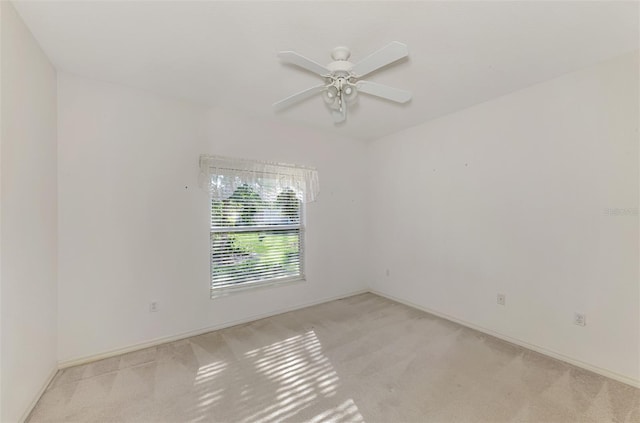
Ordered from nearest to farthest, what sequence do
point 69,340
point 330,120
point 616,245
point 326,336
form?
1. point 616,245
2. point 69,340
3. point 326,336
4. point 330,120

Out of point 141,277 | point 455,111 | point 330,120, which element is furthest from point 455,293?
point 141,277

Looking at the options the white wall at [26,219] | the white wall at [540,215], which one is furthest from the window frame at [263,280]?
the white wall at [540,215]

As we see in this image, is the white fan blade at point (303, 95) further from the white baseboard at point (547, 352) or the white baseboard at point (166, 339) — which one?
the white baseboard at point (547, 352)

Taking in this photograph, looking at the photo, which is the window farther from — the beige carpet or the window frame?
the beige carpet

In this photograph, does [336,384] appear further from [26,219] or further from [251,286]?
[26,219]

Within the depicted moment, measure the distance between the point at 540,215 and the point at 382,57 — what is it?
2.14 metres

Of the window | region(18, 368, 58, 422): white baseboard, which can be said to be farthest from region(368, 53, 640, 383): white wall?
region(18, 368, 58, 422): white baseboard

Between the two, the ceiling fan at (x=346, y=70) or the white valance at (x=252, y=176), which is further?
the white valance at (x=252, y=176)

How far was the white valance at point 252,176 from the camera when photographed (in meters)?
2.94

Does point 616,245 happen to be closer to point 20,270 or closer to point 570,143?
point 570,143

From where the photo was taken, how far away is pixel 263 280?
11.1 feet

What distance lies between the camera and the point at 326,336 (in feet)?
9.24

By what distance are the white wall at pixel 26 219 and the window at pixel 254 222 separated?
1.26 metres

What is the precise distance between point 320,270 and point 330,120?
80.9 inches
